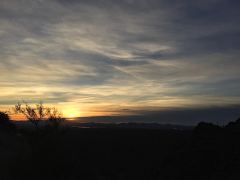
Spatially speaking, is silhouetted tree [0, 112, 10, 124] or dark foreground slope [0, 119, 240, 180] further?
silhouetted tree [0, 112, 10, 124]

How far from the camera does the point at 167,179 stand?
30.7m

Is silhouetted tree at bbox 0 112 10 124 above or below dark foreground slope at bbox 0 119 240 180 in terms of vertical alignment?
above

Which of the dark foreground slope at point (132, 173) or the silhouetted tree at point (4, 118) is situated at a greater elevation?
the silhouetted tree at point (4, 118)

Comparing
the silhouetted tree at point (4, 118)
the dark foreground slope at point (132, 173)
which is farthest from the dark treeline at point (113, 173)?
the silhouetted tree at point (4, 118)

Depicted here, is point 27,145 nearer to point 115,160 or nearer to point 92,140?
point 115,160

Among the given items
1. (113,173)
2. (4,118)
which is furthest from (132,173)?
(4,118)

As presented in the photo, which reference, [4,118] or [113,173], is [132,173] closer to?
[113,173]

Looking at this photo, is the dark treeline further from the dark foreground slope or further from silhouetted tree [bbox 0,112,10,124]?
silhouetted tree [bbox 0,112,10,124]

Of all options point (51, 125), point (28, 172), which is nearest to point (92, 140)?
point (51, 125)

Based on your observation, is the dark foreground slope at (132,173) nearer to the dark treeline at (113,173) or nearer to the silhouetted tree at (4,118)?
the dark treeline at (113,173)

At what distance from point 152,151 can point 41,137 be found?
29191 millimetres

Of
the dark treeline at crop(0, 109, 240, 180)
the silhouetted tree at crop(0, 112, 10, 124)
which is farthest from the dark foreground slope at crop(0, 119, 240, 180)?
the silhouetted tree at crop(0, 112, 10, 124)

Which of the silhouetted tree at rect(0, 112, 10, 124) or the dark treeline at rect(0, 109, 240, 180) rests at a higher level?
the silhouetted tree at rect(0, 112, 10, 124)

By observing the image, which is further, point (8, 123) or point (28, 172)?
point (8, 123)
